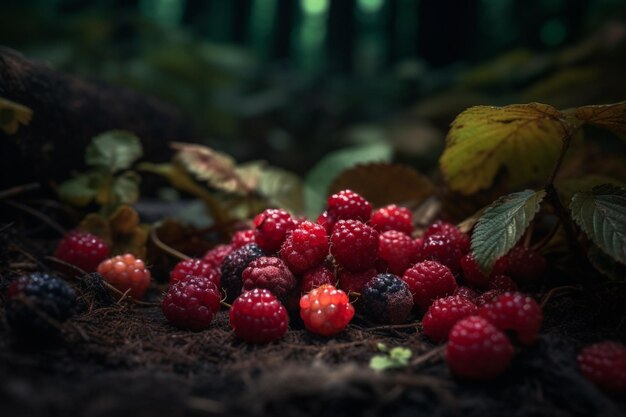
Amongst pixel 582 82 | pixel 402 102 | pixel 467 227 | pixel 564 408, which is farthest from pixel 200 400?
pixel 402 102

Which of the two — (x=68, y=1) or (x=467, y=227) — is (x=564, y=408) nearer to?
(x=467, y=227)

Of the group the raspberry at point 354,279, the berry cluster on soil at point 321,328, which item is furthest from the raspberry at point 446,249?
the raspberry at point 354,279

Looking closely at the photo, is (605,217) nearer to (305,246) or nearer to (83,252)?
(305,246)

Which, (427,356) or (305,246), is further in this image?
(305,246)

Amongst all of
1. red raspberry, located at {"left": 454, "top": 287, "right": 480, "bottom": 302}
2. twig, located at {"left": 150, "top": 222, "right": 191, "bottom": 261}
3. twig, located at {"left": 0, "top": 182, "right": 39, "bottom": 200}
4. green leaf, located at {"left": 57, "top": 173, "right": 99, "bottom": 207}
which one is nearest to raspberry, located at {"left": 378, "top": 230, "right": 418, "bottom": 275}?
red raspberry, located at {"left": 454, "top": 287, "right": 480, "bottom": 302}

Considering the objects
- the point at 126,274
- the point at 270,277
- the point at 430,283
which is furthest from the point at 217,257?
the point at 430,283

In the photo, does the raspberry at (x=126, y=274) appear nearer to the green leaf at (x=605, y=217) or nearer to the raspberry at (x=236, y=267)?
the raspberry at (x=236, y=267)
